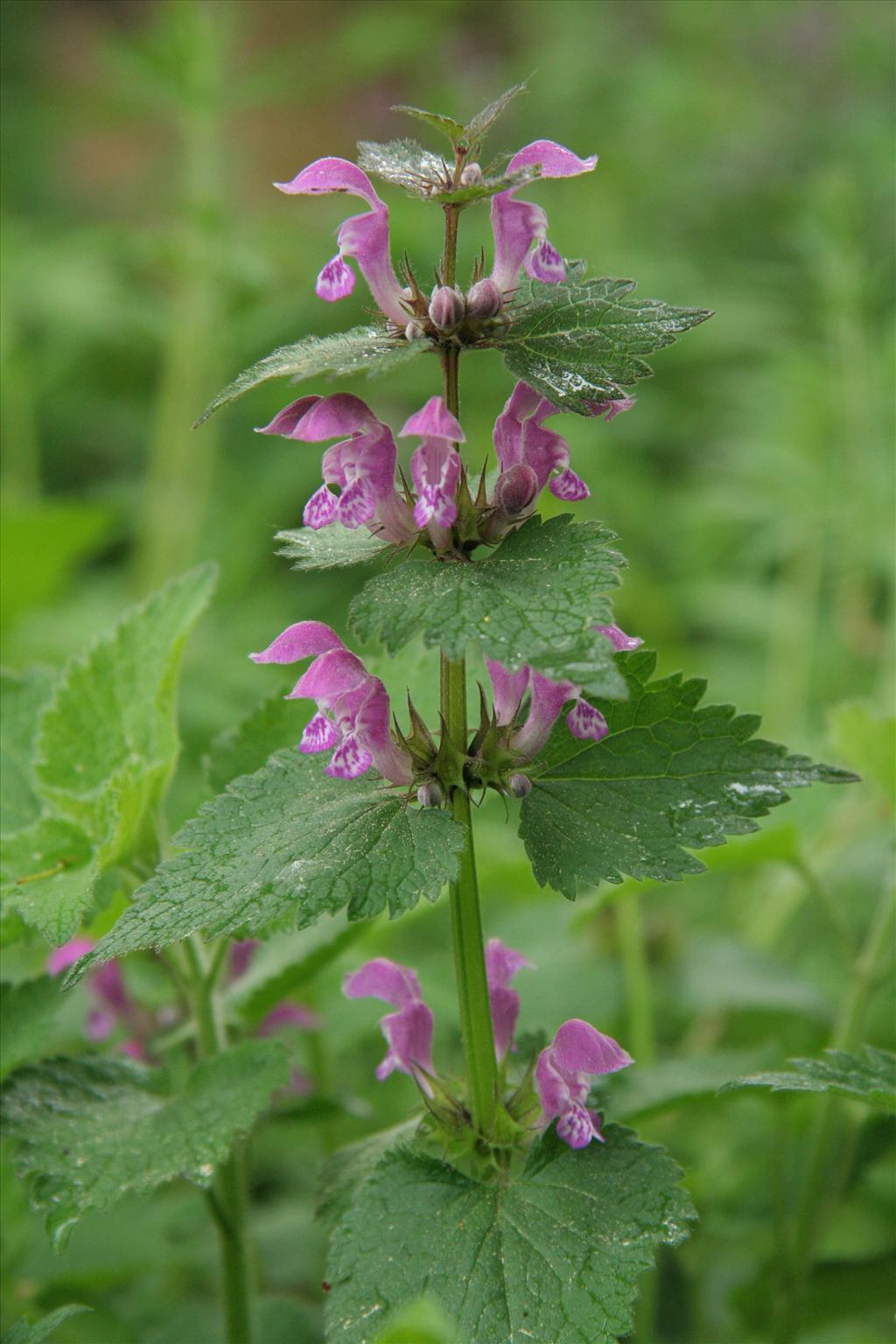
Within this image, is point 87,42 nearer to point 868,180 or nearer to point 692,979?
point 868,180

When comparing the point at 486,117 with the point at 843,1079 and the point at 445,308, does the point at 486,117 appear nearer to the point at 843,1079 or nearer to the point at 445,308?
Result: the point at 445,308

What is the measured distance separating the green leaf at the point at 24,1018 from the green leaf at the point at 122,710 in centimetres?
16

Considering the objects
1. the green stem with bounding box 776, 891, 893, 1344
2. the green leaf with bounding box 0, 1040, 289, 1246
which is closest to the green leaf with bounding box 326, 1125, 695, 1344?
the green leaf with bounding box 0, 1040, 289, 1246

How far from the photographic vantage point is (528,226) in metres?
0.92

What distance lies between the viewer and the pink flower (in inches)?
35.4

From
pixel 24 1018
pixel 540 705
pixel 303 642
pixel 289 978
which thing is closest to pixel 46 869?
pixel 24 1018

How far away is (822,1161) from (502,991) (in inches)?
19.3

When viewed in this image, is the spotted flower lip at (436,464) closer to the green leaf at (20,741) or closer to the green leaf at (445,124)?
the green leaf at (445,124)

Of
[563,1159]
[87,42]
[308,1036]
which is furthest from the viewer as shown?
[87,42]

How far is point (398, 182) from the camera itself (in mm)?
866

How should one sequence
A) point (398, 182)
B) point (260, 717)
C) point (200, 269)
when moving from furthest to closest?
point (200, 269), point (260, 717), point (398, 182)

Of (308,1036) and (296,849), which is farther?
(308,1036)

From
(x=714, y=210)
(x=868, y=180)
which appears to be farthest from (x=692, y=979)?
(x=714, y=210)

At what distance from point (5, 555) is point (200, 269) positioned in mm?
975
